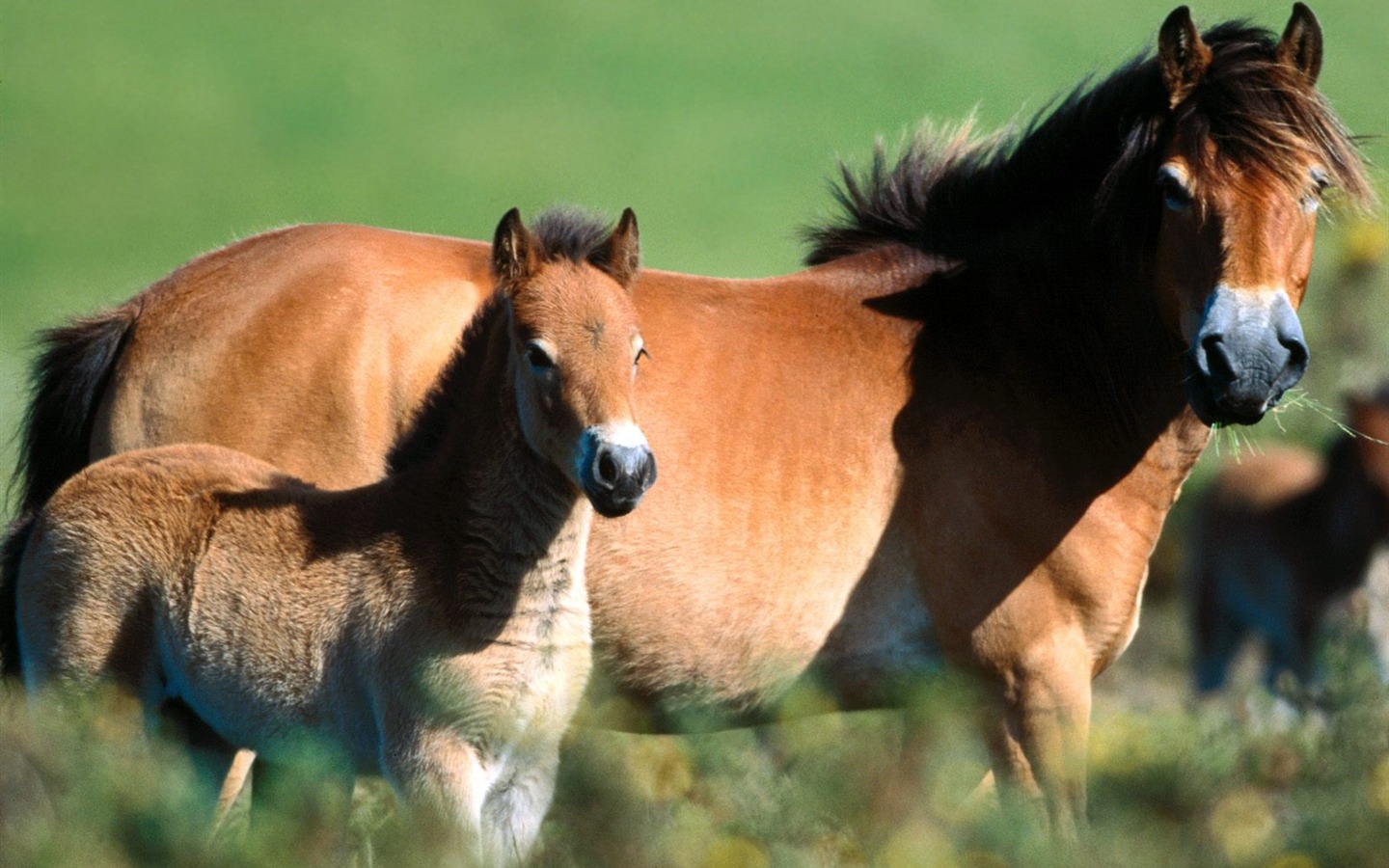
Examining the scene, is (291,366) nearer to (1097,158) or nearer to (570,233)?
(570,233)

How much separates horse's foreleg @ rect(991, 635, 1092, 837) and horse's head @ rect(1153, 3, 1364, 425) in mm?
915

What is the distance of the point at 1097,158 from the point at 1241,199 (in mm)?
906

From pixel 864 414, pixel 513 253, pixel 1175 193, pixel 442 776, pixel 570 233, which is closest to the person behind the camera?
pixel 442 776

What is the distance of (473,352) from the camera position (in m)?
4.93

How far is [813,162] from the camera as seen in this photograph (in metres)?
28.1

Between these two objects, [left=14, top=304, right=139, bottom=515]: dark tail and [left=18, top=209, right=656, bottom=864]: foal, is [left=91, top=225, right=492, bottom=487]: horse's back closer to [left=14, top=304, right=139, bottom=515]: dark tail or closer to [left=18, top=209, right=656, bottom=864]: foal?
[left=14, top=304, right=139, bottom=515]: dark tail

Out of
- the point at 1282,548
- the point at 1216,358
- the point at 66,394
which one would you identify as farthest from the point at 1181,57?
the point at 1282,548

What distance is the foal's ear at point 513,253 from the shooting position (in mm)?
4629

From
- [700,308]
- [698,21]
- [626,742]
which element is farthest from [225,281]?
[698,21]

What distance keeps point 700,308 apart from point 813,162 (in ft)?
75.6

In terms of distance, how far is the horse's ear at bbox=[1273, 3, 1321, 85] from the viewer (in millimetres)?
4969

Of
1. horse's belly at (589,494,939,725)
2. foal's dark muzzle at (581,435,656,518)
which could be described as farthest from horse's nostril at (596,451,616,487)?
horse's belly at (589,494,939,725)

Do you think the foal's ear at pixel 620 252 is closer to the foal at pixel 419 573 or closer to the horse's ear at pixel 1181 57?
the foal at pixel 419 573

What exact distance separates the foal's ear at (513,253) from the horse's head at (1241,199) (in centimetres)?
189
